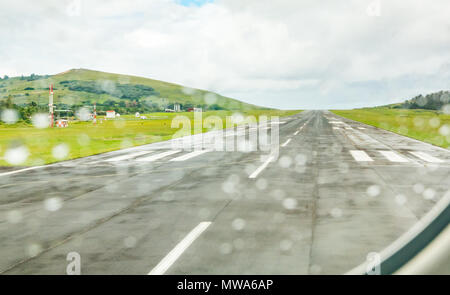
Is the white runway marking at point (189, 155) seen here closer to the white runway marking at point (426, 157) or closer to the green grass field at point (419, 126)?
the white runway marking at point (426, 157)

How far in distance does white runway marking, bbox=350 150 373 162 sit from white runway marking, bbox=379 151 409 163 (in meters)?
0.72

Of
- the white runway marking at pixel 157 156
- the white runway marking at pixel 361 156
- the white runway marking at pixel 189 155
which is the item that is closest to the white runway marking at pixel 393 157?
the white runway marking at pixel 361 156

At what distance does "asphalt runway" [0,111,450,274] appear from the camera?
4.38m

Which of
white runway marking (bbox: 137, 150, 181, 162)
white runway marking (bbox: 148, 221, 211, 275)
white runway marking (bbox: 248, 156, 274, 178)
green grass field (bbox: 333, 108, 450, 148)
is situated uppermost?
green grass field (bbox: 333, 108, 450, 148)

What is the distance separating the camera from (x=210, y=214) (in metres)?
6.57

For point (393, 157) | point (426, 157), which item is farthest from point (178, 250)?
point (426, 157)

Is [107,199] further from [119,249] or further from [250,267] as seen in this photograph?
[250,267]

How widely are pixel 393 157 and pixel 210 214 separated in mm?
10690

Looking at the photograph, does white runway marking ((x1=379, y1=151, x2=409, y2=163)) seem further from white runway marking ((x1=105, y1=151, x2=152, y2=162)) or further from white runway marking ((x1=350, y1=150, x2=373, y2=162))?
white runway marking ((x1=105, y1=151, x2=152, y2=162))

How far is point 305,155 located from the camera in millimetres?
15820

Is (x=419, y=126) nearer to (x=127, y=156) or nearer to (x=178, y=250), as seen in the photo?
(x=127, y=156)

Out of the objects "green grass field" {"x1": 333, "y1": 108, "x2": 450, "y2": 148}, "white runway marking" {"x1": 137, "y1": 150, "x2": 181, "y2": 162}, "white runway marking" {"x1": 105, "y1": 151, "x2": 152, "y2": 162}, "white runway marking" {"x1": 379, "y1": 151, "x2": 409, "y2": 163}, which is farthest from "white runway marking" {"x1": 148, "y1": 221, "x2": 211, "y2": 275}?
"green grass field" {"x1": 333, "y1": 108, "x2": 450, "y2": 148}

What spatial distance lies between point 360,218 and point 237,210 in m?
2.11
